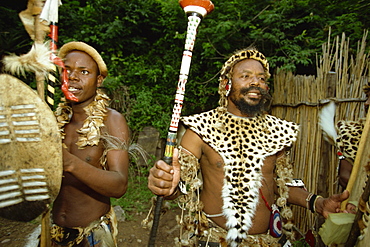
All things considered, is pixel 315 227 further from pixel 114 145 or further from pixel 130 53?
pixel 130 53

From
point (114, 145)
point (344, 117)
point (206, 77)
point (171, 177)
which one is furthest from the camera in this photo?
point (206, 77)

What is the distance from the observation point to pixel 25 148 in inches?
51.2

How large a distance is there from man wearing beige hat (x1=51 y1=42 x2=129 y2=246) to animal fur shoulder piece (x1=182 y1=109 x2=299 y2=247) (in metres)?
0.65

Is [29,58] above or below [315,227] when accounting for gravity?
above

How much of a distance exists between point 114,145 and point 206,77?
14.7 feet

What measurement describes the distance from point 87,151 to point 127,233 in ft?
9.01

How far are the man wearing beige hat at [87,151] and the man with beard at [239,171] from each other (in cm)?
53

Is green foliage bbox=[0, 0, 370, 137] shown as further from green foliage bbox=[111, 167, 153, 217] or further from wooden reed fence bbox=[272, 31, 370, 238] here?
wooden reed fence bbox=[272, 31, 370, 238]

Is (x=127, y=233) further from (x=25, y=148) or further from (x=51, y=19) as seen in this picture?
(x=51, y=19)

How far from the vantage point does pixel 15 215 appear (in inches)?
53.9

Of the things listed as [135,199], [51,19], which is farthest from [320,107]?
[135,199]

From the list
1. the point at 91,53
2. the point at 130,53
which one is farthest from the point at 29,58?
the point at 130,53

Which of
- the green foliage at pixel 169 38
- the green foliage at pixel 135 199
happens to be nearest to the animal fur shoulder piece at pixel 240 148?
the green foliage at pixel 135 199

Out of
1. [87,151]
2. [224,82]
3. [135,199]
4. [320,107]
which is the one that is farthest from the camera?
[135,199]
